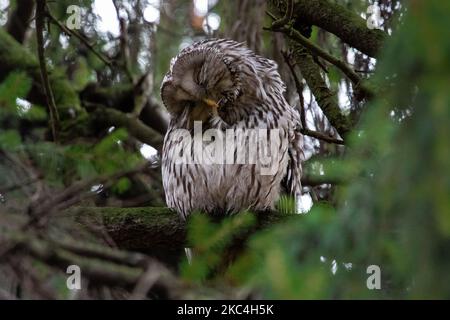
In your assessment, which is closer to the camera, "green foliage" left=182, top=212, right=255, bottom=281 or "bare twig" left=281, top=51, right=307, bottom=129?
"green foliage" left=182, top=212, right=255, bottom=281

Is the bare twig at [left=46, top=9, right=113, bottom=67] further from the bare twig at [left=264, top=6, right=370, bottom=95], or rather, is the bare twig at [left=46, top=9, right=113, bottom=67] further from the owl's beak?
the bare twig at [left=264, top=6, right=370, bottom=95]

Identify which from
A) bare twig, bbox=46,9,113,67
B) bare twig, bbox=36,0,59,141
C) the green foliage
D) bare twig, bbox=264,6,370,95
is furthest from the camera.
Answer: bare twig, bbox=46,9,113,67

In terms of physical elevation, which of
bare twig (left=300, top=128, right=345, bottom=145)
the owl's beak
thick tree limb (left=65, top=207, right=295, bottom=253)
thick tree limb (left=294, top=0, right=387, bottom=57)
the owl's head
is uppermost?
thick tree limb (left=294, top=0, right=387, bottom=57)

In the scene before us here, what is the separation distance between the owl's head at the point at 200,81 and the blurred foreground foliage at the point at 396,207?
77.4 inches

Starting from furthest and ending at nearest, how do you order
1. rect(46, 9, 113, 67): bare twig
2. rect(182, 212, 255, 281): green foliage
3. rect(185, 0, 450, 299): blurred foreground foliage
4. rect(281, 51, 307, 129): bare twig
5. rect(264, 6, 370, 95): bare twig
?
1. rect(46, 9, 113, 67): bare twig
2. rect(281, 51, 307, 129): bare twig
3. rect(264, 6, 370, 95): bare twig
4. rect(182, 212, 255, 281): green foliage
5. rect(185, 0, 450, 299): blurred foreground foliage

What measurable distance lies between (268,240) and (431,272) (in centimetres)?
38

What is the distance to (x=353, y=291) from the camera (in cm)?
184

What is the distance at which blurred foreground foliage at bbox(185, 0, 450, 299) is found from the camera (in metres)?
1.54

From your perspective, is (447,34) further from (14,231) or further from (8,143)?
(8,143)

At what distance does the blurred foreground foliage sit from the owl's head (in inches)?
77.4

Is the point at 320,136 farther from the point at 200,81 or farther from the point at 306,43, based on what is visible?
the point at 200,81

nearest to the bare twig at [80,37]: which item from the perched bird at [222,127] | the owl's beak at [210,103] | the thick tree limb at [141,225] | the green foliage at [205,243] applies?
the perched bird at [222,127]

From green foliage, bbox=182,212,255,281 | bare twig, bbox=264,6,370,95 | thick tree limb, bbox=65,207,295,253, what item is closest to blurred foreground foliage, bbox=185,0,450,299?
green foliage, bbox=182,212,255,281
